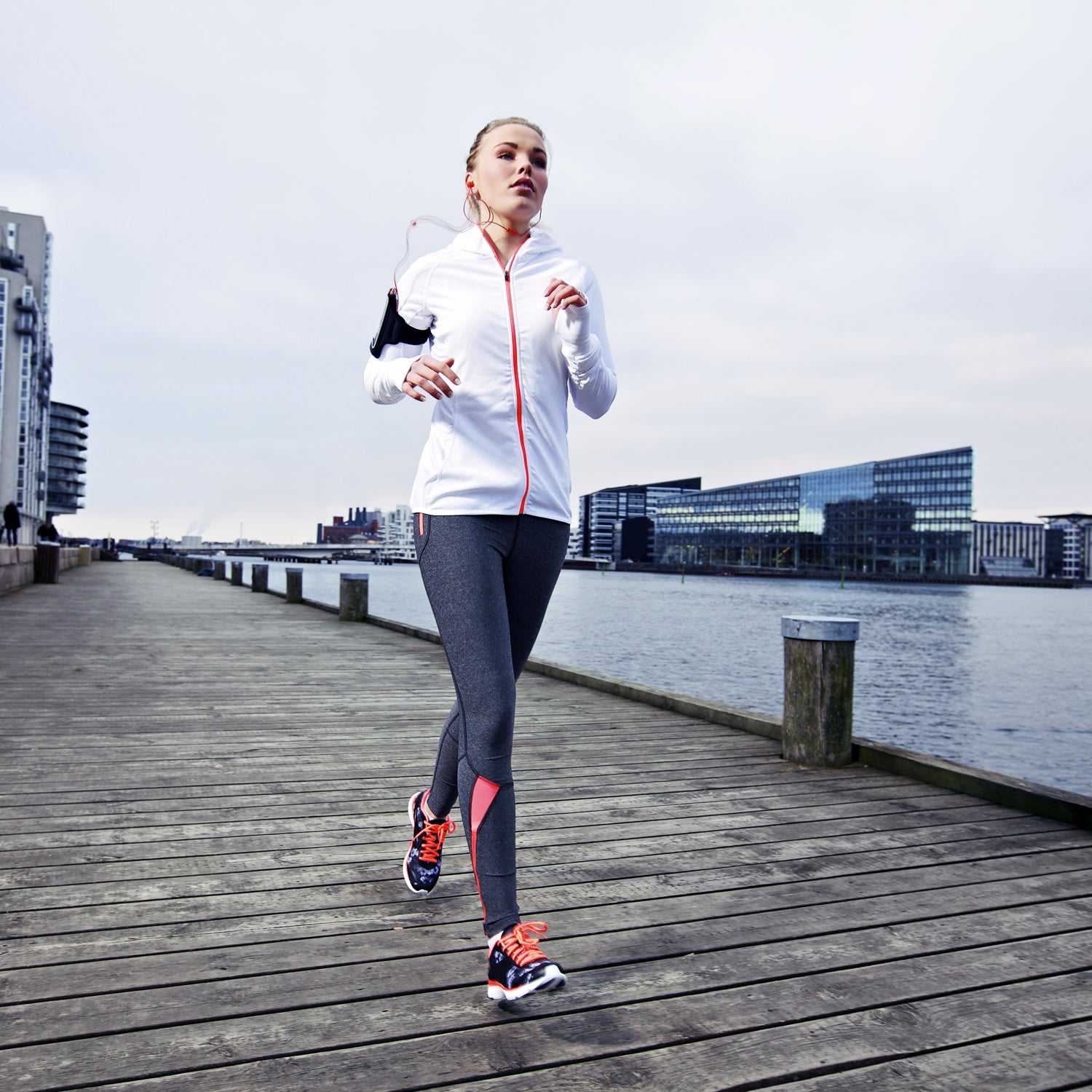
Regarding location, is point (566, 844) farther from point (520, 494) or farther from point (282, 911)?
point (520, 494)

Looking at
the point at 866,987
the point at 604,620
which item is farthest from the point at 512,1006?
the point at 604,620

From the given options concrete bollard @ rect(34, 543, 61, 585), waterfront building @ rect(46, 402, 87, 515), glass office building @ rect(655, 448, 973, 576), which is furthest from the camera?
waterfront building @ rect(46, 402, 87, 515)

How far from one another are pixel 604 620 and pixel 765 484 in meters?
97.7

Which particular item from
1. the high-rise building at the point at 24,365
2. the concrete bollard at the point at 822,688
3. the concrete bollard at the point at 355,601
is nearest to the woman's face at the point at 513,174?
the concrete bollard at the point at 822,688

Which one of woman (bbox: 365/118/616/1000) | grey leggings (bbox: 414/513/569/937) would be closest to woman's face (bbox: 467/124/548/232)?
woman (bbox: 365/118/616/1000)

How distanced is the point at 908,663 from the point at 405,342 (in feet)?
89.3

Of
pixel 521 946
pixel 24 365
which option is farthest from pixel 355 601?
pixel 24 365

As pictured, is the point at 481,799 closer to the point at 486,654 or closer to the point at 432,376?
the point at 486,654

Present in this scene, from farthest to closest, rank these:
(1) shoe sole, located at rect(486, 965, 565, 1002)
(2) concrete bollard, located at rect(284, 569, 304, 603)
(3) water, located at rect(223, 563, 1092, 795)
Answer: (2) concrete bollard, located at rect(284, 569, 304, 603), (3) water, located at rect(223, 563, 1092, 795), (1) shoe sole, located at rect(486, 965, 565, 1002)

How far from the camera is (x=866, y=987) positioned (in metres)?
2.04

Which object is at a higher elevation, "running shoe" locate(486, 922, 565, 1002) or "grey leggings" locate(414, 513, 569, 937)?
"grey leggings" locate(414, 513, 569, 937)

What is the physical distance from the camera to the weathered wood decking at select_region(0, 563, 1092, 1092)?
171 cm

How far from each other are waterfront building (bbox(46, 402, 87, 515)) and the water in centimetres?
8184

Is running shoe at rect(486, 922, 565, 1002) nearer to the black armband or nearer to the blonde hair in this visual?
the black armband
